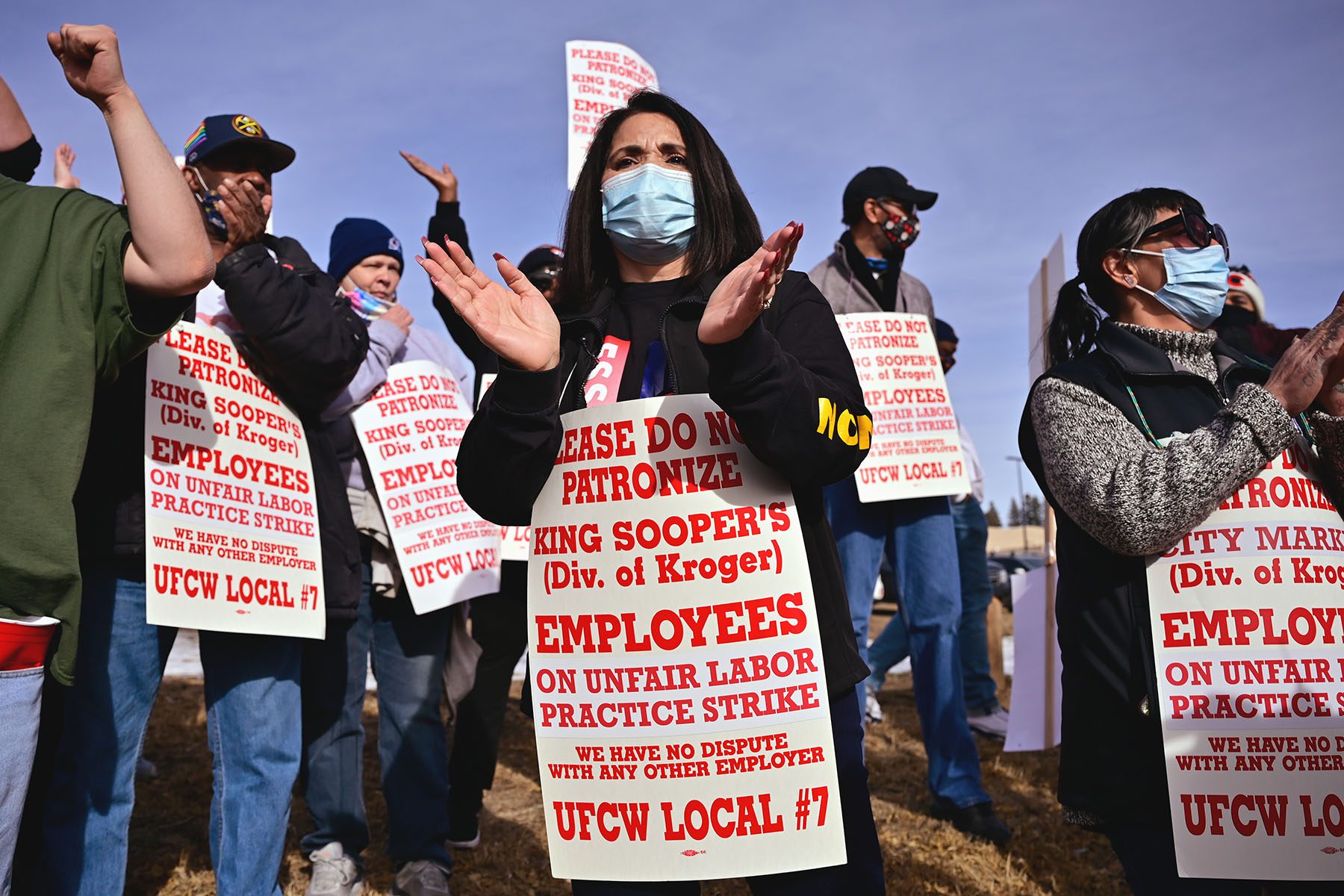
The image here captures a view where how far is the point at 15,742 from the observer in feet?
6.17

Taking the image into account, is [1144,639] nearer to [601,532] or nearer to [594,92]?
[601,532]

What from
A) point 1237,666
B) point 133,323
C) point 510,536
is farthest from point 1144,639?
point 510,536

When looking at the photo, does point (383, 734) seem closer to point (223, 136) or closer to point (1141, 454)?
point (223, 136)

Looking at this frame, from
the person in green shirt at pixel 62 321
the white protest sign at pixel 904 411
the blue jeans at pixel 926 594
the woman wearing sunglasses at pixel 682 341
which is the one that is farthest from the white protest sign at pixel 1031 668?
the person in green shirt at pixel 62 321

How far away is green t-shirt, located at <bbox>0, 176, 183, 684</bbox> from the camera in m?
1.92

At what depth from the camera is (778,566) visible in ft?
6.70

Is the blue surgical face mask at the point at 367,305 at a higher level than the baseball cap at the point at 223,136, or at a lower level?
lower

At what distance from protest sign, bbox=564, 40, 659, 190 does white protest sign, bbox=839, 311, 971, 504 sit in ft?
7.38

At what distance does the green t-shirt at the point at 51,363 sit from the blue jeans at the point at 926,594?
2.94m

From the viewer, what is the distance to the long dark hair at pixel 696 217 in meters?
2.43

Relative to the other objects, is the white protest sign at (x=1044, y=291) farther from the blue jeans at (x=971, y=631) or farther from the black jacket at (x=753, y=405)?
the black jacket at (x=753, y=405)

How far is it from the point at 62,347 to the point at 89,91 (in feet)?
1.58

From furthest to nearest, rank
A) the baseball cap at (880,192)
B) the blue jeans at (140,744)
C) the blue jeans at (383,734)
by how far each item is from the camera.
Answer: the baseball cap at (880,192), the blue jeans at (383,734), the blue jeans at (140,744)

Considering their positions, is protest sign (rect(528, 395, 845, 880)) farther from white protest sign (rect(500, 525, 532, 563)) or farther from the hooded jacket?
white protest sign (rect(500, 525, 532, 563))
